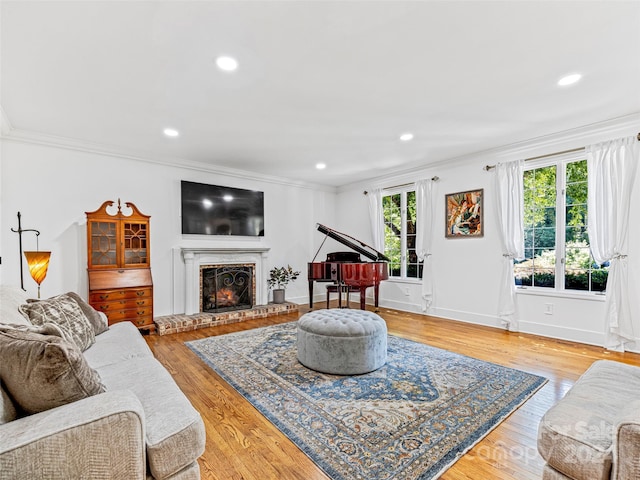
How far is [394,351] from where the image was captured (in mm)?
3457

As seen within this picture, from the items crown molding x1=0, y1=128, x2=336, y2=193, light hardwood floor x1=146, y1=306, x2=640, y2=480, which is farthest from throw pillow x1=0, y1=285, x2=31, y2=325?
crown molding x1=0, y1=128, x2=336, y2=193

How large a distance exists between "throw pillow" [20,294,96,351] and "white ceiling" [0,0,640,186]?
6.06 ft

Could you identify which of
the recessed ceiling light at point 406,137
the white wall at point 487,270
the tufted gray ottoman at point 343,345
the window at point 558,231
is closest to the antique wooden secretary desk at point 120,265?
the tufted gray ottoman at point 343,345

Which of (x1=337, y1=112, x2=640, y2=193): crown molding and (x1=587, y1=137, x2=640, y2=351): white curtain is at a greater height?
(x1=337, y1=112, x2=640, y2=193): crown molding

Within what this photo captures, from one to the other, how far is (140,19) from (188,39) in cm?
29

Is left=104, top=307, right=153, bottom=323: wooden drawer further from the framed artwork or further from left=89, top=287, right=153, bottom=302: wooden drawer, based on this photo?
the framed artwork

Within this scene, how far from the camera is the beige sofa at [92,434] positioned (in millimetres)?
982

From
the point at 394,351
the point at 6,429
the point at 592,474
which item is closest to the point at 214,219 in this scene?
the point at 394,351

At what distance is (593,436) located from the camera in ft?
3.83

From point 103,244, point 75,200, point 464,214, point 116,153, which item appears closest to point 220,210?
point 116,153

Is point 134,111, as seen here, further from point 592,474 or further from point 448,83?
point 592,474

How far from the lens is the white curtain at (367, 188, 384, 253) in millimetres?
6203

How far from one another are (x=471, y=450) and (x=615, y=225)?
132 inches

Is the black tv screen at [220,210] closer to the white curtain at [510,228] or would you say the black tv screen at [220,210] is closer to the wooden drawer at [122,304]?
the wooden drawer at [122,304]
